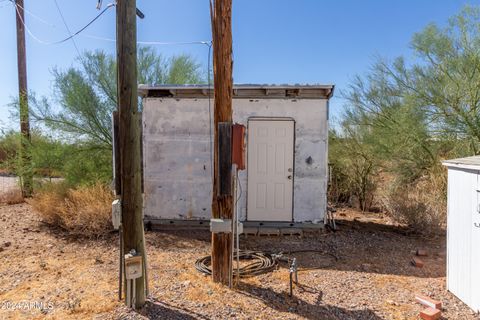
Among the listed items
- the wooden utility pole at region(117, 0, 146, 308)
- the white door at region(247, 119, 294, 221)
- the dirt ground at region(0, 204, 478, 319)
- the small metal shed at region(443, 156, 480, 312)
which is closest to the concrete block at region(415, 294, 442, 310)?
the dirt ground at region(0, 204, 478, 319)

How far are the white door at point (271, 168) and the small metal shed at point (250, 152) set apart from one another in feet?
0.07

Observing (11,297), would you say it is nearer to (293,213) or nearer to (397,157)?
(293,213)

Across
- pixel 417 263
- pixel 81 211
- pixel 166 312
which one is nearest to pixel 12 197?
pixel 81 211

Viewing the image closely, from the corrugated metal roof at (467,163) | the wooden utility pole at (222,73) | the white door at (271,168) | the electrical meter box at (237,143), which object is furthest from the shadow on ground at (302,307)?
the white door at (271,168)

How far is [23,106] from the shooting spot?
992cm

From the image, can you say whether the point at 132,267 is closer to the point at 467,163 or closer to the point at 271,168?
the point at 467,163

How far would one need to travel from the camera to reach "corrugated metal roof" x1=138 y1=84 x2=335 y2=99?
6.87 metres

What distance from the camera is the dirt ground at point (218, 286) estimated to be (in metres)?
3.69

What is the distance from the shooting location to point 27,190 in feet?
33.8

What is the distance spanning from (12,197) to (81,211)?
17.8ft

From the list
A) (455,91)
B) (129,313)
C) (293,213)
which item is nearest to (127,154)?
(129,313)

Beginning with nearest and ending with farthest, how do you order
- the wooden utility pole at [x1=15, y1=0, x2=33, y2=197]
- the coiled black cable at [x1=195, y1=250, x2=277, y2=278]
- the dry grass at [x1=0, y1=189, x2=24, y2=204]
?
1. the coiled black cable at [x1=195, y1=250, x2=277, y2=278]
2. the wooden utility pole at [x1=15, y1=0, x2=33, y2=197]
3. the dry grass at [x1=0, y1=189, x2=24, y2=204]

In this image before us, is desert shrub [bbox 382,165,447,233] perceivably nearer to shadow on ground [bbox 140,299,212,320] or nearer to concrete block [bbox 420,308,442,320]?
concrete block [bbox 420,308,442,320]

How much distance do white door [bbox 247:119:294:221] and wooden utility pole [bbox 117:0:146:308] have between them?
376 centimetres
